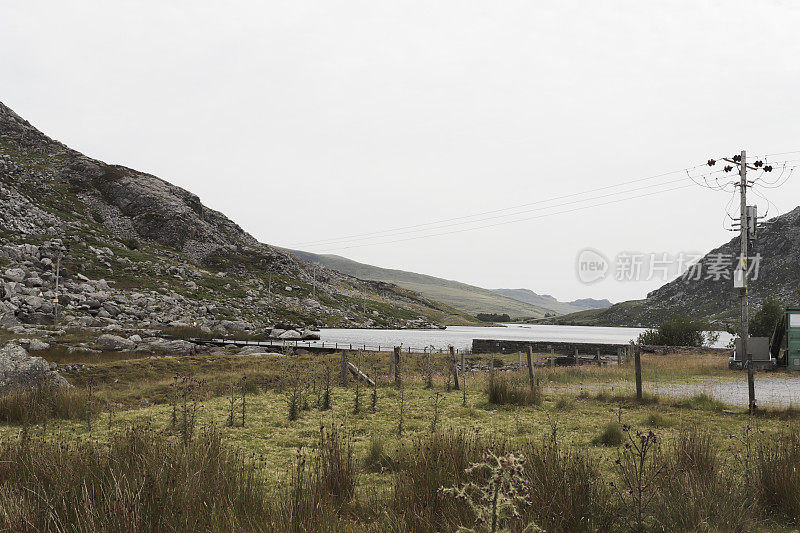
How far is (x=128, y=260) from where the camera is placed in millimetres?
87312

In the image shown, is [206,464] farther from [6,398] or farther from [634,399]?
[634,399]

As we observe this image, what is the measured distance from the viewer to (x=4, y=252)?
63219 millimetres

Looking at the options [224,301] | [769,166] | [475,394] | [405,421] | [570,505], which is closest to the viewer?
[570,505]

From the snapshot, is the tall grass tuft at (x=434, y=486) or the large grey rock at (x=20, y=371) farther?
the large grey rock at (x=20, y=371)

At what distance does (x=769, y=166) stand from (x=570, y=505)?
31204 mm

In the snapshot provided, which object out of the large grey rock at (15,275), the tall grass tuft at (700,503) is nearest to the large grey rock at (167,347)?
the large grey rock at (15,275)

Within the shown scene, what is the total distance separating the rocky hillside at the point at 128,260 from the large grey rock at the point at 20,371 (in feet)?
106

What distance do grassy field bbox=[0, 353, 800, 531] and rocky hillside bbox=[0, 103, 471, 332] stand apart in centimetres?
4066

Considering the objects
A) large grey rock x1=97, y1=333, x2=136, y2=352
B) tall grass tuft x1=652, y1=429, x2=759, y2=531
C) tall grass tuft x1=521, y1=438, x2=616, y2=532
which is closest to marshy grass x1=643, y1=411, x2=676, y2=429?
tall grass tuft x1=652, y1=429, x2=759, y2=531

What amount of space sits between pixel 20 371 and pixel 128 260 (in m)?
81.2

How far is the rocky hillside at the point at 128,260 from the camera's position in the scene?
60.1 metres

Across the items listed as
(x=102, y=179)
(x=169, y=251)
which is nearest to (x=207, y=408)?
(x=169, y=251)

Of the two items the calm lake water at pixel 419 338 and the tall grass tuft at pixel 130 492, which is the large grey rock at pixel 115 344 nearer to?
the calm lake water at pixel 419 338

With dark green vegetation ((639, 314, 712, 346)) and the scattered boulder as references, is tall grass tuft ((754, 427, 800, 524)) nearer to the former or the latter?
the scattered boulder
